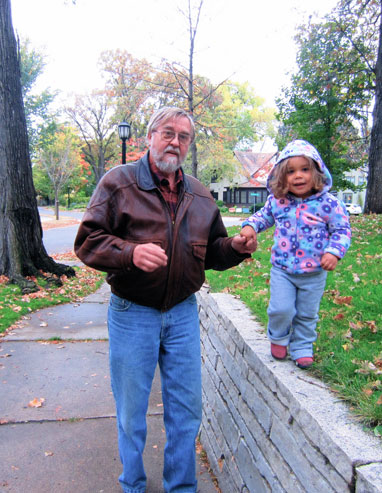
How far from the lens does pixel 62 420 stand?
146 inches

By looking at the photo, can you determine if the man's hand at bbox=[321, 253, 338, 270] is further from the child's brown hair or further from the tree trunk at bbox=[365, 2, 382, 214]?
the tree trunk at bbox=[365, 2, 382, 214]

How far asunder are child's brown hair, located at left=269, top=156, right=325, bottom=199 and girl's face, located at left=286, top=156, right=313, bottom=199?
2 cm

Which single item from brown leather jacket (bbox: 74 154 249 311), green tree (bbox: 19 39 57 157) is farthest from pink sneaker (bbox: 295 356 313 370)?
green tree (bbox: 19 39 57 157)

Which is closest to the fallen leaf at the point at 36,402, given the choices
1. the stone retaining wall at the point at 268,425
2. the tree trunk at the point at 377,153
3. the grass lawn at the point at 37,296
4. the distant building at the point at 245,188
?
the stone retaining wall at the point at 268,425

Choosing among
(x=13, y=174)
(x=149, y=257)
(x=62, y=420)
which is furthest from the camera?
(x=13, y=174)

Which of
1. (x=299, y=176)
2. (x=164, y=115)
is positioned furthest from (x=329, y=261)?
(x=164, y=115)

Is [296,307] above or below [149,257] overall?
below

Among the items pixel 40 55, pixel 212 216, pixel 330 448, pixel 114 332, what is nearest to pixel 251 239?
pixel 212 216

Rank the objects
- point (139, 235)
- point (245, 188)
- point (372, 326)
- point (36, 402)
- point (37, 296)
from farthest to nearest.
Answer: point (245, 188) → point (37, 296) → point (36, 402) → point (372, 326) → point (139, 235)

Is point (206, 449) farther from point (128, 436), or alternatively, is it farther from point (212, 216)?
point (212, 216)

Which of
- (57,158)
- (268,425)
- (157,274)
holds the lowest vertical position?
(268,425)

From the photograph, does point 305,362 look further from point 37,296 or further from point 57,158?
point 57,158

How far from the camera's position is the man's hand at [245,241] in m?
2.46

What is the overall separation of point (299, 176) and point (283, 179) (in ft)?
0.33
